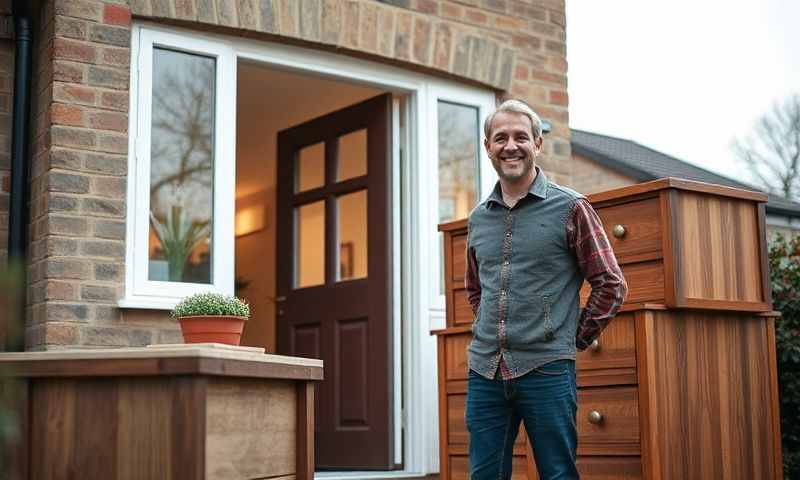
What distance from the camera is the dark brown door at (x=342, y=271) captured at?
659 cm

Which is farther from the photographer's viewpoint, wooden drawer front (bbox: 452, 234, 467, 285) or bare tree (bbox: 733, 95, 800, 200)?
bare tree (bbox: 733, 95, 800, 200)

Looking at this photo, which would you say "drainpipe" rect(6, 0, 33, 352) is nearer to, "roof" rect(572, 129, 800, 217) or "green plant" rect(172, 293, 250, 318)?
"green plant" rect(172, 293, 250, 318)

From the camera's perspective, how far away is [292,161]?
24.5 feet

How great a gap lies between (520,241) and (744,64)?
→ 28.7 meters

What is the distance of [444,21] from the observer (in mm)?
6422

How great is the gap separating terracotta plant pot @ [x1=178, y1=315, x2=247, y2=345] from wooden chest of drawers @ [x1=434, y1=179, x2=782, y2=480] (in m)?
1.72

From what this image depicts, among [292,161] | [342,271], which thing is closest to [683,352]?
[342,271]

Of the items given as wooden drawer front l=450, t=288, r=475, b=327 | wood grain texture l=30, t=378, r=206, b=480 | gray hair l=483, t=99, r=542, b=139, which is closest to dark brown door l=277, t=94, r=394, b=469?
wooden drawer front l=450, t=288, r=475, b=327

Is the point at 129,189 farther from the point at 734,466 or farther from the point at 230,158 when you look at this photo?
the point at 734,466

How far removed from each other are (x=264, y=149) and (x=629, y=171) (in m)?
6.92

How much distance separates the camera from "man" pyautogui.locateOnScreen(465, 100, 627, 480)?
11.2 ft

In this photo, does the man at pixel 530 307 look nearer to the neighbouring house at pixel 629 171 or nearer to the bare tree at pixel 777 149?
the neighbouring house at pixel 629 171

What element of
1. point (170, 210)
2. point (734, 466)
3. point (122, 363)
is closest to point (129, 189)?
point (170, 210)

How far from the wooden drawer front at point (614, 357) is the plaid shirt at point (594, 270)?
1227mm
